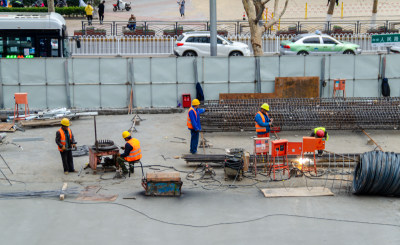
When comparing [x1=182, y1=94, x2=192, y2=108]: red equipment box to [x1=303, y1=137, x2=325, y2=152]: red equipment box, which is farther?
[x1=182, y1=94, x2=192, y2=108]: red equipment box

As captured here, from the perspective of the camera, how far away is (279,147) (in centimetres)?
1497

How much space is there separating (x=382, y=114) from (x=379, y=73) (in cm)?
541

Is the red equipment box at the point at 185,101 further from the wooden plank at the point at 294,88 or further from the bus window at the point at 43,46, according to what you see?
the bus window at the point at 43,46

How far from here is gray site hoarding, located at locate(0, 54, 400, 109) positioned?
80.6 ft

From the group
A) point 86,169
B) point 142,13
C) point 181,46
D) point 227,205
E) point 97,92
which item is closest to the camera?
point 227,205

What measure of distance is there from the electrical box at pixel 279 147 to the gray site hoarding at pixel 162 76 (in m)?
10.3

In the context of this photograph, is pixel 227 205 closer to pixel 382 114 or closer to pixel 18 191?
pixel 18 191

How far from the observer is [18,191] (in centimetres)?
1414

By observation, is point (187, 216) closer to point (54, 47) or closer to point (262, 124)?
point (262, 124)

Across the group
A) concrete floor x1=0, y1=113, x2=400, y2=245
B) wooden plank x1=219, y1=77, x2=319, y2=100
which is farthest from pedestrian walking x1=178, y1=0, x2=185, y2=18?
concrete floor x1=0, y1=113, x2=400, y2=245

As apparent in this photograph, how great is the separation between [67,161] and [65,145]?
0.46 metres

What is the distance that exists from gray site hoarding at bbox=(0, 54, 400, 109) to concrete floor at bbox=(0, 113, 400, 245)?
821 centimetres

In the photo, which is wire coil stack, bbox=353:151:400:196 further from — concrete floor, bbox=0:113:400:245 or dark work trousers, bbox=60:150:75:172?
dark work trousers, bbox=60:150:75:172

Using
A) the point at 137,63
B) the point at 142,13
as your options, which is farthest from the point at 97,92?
the point at 142,13
